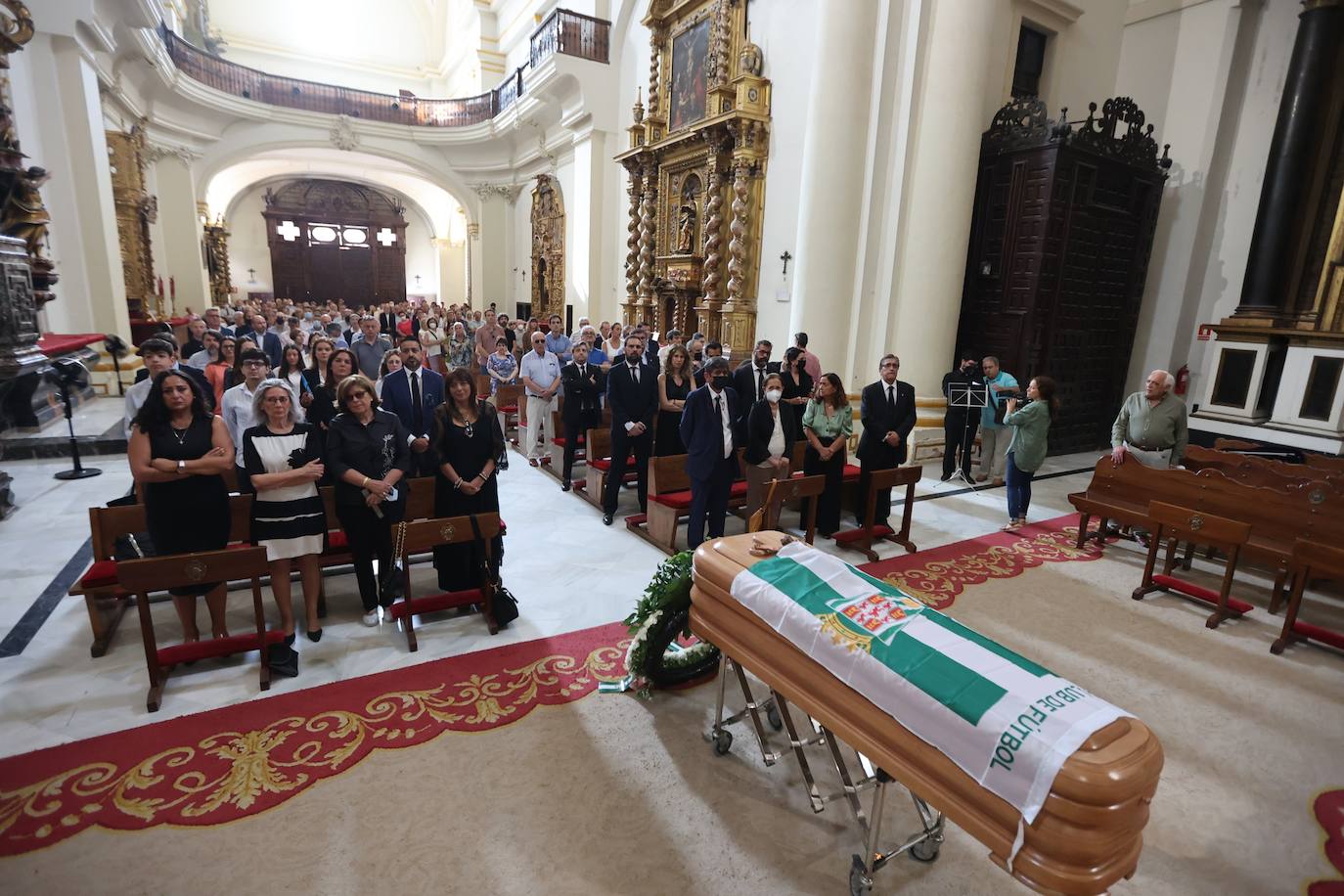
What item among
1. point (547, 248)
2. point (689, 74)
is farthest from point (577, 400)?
point (547, 248)

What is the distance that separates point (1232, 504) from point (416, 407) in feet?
22.4

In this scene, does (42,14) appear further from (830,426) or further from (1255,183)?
(1255,183)

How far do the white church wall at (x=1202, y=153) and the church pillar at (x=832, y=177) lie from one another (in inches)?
166

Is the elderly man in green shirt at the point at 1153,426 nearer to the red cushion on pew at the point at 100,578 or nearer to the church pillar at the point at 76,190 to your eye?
the red cushion on pew at the point at 100,578

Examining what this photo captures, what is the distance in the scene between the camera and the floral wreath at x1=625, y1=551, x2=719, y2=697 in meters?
3.36

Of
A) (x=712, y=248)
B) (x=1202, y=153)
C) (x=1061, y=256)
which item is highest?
(x=1202, y=153)

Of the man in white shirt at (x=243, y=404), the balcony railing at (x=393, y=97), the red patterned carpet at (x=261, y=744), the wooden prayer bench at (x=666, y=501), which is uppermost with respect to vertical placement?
the balcony railing at (x=393, y=97)

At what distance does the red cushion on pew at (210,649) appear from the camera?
3.60 meters

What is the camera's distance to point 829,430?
5.84m

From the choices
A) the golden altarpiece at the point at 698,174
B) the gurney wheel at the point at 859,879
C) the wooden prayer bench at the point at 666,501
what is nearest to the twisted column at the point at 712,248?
the golden altarpiece at the point at 698,174

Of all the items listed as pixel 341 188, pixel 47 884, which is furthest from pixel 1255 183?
pixel 341 188

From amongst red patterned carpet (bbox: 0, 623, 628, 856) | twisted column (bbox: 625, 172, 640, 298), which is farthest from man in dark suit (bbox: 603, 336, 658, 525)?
twisted column (bbox: 625, 172, 640, 298)

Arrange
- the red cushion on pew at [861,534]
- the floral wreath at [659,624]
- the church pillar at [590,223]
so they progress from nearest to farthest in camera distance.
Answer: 1. the floral wreath at [659,624]
2. the red cushion on pew at [861,534]
3. the church pillar at [590,223]

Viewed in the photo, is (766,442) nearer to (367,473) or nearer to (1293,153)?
(367,473)
